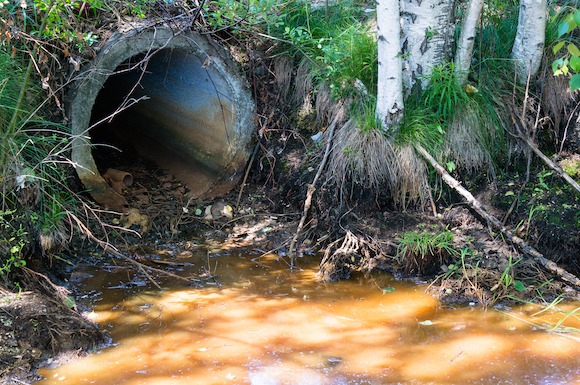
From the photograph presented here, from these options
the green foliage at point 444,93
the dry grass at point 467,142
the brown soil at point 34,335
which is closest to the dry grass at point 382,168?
the dry grass at point 467,142

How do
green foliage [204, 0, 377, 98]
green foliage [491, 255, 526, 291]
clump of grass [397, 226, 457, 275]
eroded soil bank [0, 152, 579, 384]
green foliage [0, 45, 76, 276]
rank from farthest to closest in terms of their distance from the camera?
green foliage [204, 0, 377, 98], clump of grass [397, 226, 457, 275], green foliage [491, 255, 526, 291], green foliage [0, 45, 76, 276], eroded soil bank [0, 152, 579, 384]

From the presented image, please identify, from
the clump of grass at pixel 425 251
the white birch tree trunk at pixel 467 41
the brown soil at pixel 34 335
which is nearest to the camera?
the brown soil at pixel 34 335

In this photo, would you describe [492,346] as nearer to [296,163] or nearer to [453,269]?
[453,269]

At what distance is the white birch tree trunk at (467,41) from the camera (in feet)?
17.5

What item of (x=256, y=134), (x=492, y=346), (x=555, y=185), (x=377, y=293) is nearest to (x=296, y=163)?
(x=256, y=134)

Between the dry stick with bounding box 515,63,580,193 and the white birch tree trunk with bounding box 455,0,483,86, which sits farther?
the white birch tree trunk with bounding box 455,0,483,86

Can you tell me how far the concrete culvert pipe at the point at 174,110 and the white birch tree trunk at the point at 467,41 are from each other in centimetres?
186

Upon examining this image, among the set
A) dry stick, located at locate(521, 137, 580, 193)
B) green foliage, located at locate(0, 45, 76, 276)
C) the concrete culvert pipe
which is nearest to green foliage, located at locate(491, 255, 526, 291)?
dry stick, located at locate(521, 137, 580, 193)

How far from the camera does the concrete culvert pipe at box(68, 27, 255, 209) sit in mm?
5387

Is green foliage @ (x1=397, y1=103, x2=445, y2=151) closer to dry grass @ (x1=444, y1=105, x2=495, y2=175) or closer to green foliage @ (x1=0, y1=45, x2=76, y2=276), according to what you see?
dry grass @ (x1=444, y1=105, x2=495, y2=175)

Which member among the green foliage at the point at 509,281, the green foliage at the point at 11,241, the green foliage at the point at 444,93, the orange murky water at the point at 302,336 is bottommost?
the orange murky water at the point at 302,336

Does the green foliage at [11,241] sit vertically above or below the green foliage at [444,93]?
below

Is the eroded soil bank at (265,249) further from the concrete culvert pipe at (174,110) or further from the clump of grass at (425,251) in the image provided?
the concrete culvert pipe at (174,110)

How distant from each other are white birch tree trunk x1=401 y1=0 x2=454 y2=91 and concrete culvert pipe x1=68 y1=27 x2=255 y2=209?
1.48 m
